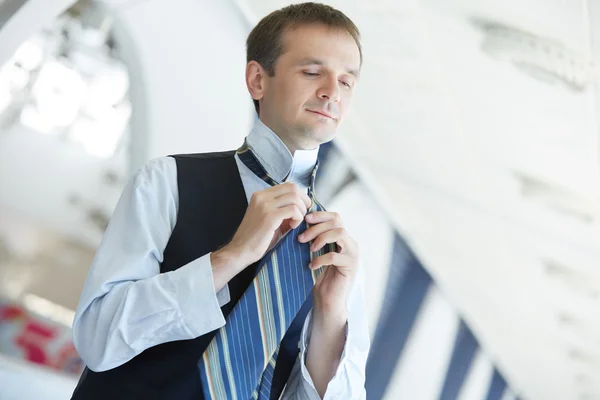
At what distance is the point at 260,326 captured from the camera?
3.80 ft

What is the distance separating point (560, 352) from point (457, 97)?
3853 millimetres

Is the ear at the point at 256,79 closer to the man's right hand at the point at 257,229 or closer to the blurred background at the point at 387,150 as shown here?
the man's right hand at the point at 257,229

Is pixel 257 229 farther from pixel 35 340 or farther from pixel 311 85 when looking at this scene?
pixel 35 340

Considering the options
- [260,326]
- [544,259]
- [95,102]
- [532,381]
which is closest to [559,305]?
[544,259]

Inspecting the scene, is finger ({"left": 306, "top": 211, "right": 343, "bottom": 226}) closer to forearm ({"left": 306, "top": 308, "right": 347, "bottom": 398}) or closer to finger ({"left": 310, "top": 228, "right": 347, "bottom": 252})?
finger ({"left": 310, "top": 228, "right": 347, "bottom": 252})

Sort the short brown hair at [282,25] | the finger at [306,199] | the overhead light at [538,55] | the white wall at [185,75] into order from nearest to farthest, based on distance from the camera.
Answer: the finger at [306,199], the short brown hair at [282,25], the white wall at [185,75], the overhead light at [538,55]

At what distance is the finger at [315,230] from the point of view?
1.18m

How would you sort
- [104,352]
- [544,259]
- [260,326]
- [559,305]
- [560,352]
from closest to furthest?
[104,352] < [260,326] < [544,259] < [559,305] < [560,352]

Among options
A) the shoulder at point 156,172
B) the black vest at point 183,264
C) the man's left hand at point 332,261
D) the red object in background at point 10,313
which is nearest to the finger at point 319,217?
the man's left hand at point 332,261

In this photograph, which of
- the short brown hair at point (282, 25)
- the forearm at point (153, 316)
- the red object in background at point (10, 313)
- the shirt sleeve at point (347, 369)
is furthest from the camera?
the red object in background at point (10, 313)

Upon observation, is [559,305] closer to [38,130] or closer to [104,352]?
[38,130]

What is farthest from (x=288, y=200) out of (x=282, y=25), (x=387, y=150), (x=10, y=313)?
(x=387, y=150)

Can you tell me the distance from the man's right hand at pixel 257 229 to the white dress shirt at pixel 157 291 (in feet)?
0.10

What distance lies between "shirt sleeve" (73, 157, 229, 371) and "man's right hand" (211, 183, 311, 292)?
0.03m
